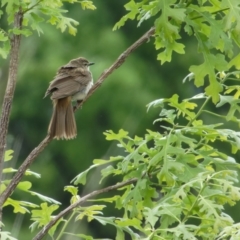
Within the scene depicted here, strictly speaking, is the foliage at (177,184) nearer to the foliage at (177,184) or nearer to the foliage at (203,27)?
the foliage at (177,184)

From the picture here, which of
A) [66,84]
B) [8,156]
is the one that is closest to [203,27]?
[8,156]

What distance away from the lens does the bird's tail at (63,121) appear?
3.35 metres

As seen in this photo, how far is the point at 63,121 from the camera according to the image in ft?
11.6

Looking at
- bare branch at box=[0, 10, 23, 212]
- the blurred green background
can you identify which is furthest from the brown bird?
the blurred green background

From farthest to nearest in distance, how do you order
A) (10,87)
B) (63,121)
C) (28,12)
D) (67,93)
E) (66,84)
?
1. (66,84)
2. (67,93)
3. (63,121)
4. (28,12)
5. (10,87)

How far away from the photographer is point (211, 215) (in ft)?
7.23

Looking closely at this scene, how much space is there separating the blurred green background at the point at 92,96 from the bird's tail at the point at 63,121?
528 centimetres

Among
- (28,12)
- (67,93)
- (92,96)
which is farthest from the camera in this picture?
(92,96)

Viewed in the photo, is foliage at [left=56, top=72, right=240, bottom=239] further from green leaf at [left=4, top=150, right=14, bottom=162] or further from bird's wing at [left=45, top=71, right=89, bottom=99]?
bird's wing at [left=45, top=71, right=89, bottom=99]

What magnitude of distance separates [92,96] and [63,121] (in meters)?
6.13

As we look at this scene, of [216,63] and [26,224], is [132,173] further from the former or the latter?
[26,224]

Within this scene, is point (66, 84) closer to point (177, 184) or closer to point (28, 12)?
point (28, 12)

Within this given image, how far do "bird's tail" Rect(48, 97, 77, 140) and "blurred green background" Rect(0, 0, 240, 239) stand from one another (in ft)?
17.3

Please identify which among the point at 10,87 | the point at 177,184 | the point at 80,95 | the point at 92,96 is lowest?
the point at 92,96
